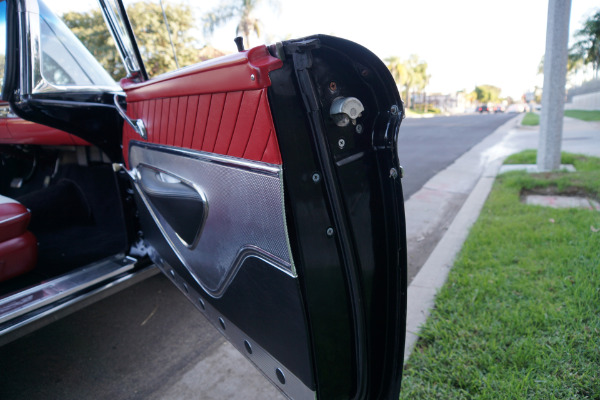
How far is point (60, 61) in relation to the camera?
81.1 inches

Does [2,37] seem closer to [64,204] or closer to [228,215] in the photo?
[64,204]

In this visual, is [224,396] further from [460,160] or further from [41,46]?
[460,160]

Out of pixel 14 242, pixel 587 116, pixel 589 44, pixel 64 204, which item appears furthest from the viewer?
pixel 589 44

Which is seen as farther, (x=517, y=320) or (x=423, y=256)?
(x=423, y=256)

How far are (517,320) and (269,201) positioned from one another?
6.26 feet

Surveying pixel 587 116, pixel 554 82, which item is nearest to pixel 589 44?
pixel 587 116

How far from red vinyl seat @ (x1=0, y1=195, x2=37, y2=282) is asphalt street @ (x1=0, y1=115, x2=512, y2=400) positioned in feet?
1.97

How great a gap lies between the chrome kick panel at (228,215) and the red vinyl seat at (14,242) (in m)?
0.85

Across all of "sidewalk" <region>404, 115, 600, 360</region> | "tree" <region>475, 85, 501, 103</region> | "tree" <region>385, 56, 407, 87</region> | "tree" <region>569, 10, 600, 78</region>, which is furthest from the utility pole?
"tree" <region>475, 85, 501, 103</region>

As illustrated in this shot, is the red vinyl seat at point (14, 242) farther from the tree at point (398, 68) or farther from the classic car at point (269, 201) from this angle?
the tree at point (398, 68)

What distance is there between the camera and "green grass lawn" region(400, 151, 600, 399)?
1.81 m

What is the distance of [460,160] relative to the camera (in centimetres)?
913

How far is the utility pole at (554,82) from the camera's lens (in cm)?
551

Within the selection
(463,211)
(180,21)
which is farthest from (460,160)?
(180,21)
